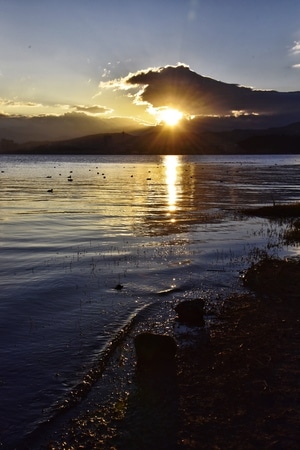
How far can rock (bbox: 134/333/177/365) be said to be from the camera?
36.7 ft

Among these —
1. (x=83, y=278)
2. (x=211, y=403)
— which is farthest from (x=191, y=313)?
(x=83, y=278)

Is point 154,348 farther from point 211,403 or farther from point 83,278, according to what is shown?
point 83,278

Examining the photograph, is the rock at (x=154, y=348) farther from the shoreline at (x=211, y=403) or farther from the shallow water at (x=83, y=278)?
the shallow water at (x=83, y=278)

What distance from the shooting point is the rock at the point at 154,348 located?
11180mm

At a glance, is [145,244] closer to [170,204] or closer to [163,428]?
[163,428]

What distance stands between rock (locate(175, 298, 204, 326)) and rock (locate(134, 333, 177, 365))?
2.25 m

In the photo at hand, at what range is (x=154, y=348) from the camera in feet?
37.0

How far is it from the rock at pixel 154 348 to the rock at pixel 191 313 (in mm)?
2251

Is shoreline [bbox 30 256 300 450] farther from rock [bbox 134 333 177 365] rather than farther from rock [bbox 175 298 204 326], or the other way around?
rock [bbox 175 298 204 326]

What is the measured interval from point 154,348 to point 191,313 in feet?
8.60

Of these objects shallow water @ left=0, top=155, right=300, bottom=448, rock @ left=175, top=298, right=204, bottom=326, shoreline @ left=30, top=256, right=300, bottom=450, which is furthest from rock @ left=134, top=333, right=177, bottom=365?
rock @ left=175, top=298, right=204, bottom=326

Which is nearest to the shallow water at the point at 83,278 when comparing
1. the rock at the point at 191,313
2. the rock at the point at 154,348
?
the rock at the point at 191,313

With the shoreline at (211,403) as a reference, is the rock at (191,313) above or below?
above

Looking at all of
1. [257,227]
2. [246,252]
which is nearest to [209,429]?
[246,252]
